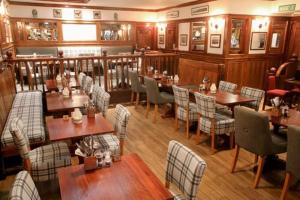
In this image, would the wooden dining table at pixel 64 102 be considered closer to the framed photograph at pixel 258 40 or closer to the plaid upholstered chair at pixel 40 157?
the plaid upholstered chair at pixel 40 157

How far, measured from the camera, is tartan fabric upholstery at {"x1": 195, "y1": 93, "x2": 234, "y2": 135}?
329cm

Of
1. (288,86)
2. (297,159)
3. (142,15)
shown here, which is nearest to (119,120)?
(297,159)

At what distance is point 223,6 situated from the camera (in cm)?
645

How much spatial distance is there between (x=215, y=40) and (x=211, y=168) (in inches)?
188

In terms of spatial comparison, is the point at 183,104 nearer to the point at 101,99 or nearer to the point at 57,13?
the point at 101,99

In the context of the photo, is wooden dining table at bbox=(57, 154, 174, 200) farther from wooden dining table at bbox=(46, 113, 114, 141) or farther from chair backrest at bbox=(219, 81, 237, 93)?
chair backrest at bbox=(219, 81, 237, 93)

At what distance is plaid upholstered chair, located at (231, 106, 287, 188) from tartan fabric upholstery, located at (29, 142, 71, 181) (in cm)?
195

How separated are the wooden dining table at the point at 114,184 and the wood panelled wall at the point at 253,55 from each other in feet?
18.2

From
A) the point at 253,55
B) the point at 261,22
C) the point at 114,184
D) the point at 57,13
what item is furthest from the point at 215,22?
the point at 114,184

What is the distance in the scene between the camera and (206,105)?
334 centimetres

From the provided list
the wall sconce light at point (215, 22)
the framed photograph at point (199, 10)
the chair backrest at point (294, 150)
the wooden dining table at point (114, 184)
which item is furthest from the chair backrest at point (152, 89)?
the framed photograph at point (199, 10)

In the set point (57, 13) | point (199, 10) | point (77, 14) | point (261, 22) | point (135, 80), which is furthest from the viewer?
point (77, 14)

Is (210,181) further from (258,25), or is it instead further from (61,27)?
(61,27)

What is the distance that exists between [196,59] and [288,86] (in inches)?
111
